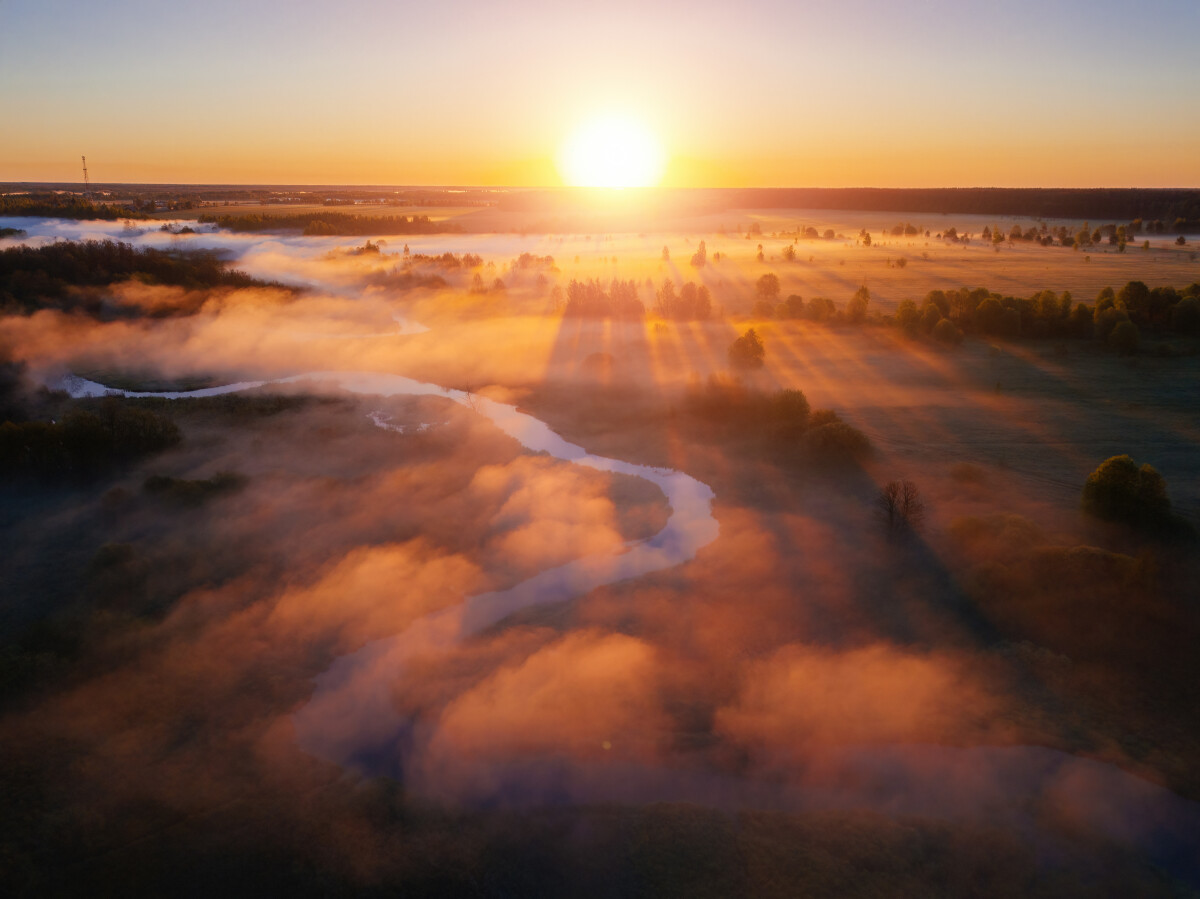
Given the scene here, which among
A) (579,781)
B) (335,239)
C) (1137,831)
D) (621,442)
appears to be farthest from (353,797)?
(335,239)

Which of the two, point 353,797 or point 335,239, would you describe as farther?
point 335,239

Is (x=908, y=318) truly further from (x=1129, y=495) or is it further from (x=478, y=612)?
(x=478, y=612)

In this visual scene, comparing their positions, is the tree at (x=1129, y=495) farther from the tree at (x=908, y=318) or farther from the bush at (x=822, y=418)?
the tree at (x=908, y=318)

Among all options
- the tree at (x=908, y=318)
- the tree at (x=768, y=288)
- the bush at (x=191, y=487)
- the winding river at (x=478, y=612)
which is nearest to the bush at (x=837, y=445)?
the winding river at (x=478, y=612)

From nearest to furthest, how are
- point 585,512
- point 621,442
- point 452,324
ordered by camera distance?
point 585,512, point 621,442, point 452,324

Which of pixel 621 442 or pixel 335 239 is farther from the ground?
pixel 335 239

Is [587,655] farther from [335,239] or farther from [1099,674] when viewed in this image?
[335,239]
